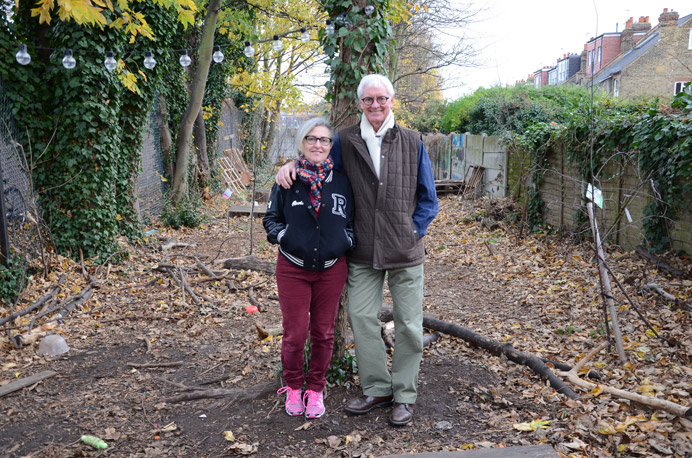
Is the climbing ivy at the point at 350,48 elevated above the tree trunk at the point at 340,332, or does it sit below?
above

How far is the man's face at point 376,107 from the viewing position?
3.16 metres

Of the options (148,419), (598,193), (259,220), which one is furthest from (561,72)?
(148,419)

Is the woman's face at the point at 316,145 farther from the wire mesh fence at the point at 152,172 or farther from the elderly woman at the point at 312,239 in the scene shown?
the wire mesh fence at the point at 152,172

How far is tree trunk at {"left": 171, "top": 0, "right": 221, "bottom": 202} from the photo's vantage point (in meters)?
11.6

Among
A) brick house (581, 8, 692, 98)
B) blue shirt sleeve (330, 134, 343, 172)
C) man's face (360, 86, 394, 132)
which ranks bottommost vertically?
blue shirt sleeve (330, 134, 343, 172)

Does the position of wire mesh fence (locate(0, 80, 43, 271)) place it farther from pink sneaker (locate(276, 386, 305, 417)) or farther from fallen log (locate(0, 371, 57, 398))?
pink sneaker (locate(276, 386, 305, 417))

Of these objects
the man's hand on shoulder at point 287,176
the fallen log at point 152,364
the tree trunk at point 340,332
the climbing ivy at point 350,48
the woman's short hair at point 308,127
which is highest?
the climbing ivy at point 350,48

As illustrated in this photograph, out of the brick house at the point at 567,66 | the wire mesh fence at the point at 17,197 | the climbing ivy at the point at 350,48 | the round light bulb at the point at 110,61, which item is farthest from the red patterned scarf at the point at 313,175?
the brick house at the point at 567,66

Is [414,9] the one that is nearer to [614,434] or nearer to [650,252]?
[650,252]

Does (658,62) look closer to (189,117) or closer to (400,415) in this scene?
(189,117)

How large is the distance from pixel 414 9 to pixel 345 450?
17.0 metres

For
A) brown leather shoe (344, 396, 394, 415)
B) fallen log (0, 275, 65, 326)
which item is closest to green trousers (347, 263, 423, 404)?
brown leather shoe (344, 396, 394, 415)

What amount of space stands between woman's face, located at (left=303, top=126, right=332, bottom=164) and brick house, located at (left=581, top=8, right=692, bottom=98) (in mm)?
28153

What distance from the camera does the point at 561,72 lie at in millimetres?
38969
